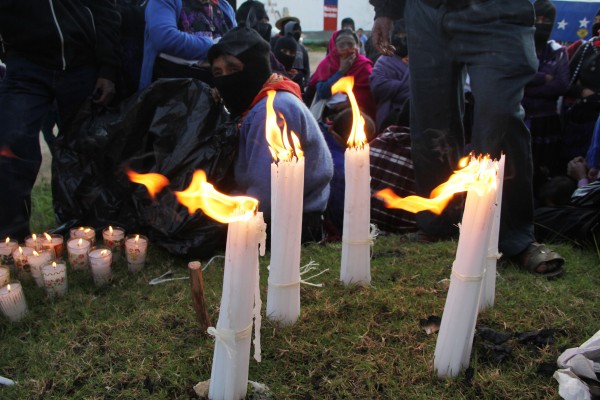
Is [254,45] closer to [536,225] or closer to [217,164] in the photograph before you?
[217,164]

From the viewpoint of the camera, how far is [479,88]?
249cm

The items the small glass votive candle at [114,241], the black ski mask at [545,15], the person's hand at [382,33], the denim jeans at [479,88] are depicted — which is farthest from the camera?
the black ski mask at [545,15]

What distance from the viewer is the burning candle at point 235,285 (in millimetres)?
1300

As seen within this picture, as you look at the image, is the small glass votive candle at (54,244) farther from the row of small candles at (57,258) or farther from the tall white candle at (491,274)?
the tall white candle at (491,274)

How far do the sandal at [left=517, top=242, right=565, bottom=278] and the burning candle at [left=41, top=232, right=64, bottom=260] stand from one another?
278cm

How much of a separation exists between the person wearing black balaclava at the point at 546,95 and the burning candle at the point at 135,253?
152 inches

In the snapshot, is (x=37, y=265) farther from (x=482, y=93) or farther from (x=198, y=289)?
(x=482, y=93)

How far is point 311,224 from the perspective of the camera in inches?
129

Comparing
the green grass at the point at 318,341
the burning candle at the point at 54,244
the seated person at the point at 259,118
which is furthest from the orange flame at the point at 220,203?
the burning candle at the point at 54,244

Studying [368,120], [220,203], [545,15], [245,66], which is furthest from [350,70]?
[220,203]

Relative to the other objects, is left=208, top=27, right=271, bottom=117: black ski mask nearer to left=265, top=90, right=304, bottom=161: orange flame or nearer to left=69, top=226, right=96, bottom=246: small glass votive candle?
left=69, top=226, right=96, bottom=246: small glass votive candle

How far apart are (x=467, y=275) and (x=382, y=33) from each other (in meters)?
2.19

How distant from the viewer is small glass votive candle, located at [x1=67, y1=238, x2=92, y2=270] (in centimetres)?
283

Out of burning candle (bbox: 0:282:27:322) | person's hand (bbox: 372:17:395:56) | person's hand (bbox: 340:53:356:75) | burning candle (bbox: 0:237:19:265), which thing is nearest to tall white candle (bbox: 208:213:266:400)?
burning candle (bbox: 0:282:27:322)
